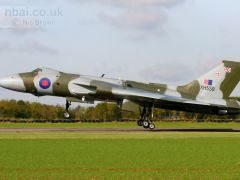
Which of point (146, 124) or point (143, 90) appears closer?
point (146, 124)

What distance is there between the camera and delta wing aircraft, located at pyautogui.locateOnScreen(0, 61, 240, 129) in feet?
152

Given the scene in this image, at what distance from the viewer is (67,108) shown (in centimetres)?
4522

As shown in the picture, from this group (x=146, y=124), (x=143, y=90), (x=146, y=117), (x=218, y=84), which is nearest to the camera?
(x=146, y=124)

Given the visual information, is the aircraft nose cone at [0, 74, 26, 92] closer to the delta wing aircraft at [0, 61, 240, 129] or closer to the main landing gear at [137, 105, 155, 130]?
the delta wing aircraft at [0, 61, 240, 129]

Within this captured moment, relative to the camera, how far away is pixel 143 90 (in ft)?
159

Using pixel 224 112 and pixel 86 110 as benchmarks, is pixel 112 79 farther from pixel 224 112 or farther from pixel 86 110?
pixel 86 110

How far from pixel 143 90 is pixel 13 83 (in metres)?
11.2
